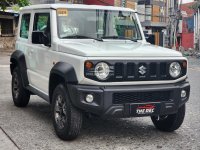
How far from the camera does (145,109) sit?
5703 mm

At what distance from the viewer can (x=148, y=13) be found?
178 ft

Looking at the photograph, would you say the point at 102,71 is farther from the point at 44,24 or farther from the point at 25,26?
the point at 25,26

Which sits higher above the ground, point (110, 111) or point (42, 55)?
point (42, 55)

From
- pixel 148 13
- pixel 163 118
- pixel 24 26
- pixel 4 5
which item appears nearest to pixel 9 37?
pixel 4 5

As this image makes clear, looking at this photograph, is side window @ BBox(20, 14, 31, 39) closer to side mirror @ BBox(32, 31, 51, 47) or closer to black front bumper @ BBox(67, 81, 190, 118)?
side mirror @ BBox(32, 31, 51, 47)

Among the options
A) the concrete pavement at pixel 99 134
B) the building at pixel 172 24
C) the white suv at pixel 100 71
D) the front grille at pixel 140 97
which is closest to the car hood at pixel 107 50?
the white suv at pixel 100 71

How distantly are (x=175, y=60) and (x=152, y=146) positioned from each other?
129 centimetres

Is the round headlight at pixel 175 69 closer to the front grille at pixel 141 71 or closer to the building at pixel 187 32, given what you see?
the front grille at pixel 141 71

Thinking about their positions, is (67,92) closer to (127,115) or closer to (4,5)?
(127,115)

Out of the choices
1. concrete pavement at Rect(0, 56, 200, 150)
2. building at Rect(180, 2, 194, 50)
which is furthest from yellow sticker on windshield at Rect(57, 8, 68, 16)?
building at Rect(180, 2, 194, 50)

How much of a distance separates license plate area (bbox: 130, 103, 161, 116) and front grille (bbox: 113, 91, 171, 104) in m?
0.07

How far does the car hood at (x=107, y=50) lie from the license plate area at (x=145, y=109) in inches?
27.8

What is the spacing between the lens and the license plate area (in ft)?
18.5

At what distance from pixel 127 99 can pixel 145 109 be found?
308 mm
